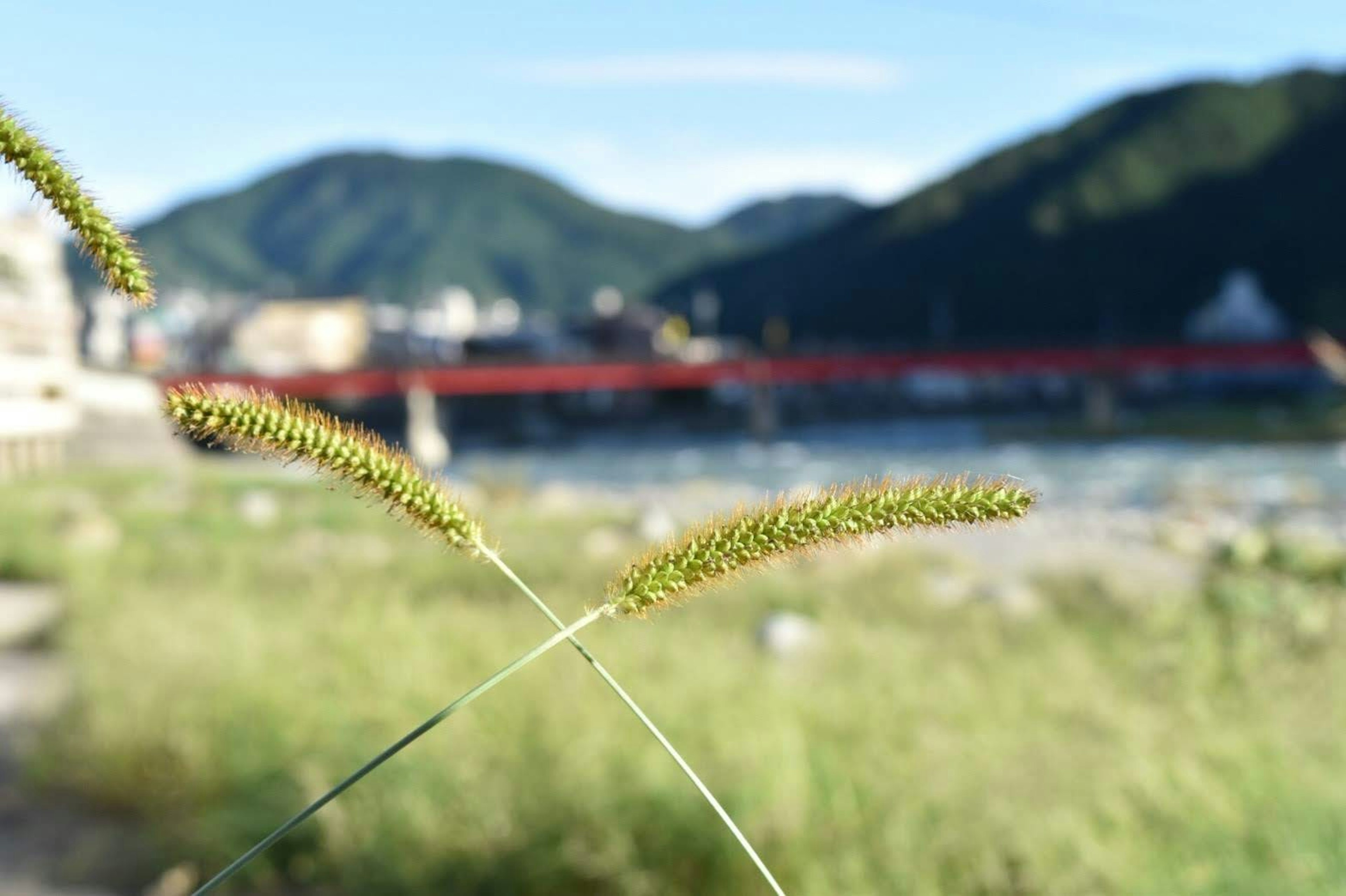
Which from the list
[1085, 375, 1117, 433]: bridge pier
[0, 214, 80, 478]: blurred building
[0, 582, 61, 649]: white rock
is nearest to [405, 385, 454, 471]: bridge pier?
[1085, 375, 1117, 433]: bridge pier

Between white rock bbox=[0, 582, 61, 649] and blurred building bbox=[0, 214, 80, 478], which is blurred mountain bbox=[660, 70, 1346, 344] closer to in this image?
white rock bbox=[0, 582, 61, 649]

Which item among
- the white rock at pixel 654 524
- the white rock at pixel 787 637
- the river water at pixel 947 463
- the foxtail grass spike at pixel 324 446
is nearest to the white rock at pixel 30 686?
the white rock at pixel 787 637

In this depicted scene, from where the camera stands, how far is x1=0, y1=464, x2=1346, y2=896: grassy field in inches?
210

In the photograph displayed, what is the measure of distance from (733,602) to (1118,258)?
452 feet

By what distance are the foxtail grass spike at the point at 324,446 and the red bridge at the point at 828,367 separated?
67933 mm

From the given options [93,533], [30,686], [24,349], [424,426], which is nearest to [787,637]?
[30,686]

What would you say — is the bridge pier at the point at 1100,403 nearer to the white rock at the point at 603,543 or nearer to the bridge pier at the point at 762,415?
the bridge pier at the point at 762,415

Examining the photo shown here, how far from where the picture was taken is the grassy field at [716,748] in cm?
534

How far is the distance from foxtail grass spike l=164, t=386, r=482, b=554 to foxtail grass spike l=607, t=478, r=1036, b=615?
0.14 meters

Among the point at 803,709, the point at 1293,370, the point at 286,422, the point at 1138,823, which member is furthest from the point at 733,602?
the point at 1293,370

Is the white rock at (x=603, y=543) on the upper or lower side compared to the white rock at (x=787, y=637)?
lower

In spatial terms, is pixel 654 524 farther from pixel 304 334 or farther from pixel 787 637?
pixel 304 334

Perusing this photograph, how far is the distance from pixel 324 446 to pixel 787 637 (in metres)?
8.67

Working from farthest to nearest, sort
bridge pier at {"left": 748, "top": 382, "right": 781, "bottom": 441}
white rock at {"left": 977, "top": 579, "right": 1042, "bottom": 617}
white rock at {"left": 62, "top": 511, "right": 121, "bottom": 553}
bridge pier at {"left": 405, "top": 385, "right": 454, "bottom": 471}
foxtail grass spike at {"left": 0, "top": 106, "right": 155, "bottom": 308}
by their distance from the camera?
1. bridge pier at {"left": 748, "top": 382, "right": 781, "bottom": 441}
2. bridge pier at {"left": 405, "top": 385, "right": 454, "bottom": 471}
3. white rock at {"left": 62, "top": 511, "right": 121, "bottom": 553}
4. white rock at {"left": 977, "top": 579, "right": 1042, "bottom": 617}
5. foxtail grass spike at {"left": 0, "top": 106, "right": 155, "bottom": 308}
